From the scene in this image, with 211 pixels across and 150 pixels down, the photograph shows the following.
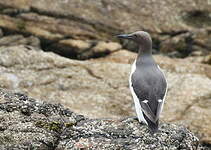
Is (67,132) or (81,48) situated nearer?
(67,132)

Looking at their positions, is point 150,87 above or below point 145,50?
above

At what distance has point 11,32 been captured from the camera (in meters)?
25.1

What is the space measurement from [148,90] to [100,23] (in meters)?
14.0

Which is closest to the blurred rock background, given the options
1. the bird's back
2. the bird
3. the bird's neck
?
the bird's neck

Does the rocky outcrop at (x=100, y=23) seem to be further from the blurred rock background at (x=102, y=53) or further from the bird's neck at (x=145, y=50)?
the bird's neck at (x=145, y=50)

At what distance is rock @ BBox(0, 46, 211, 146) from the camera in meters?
20.3

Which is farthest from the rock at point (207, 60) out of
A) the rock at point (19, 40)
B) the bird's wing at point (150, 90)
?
the bird's wing at point (150, 90)

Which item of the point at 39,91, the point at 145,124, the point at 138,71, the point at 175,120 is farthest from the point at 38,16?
the point at 145,124

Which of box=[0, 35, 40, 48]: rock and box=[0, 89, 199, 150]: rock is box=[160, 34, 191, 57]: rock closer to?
box=[0, 35, 40, 48]: rock

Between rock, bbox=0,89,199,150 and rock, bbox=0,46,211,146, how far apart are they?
805cm

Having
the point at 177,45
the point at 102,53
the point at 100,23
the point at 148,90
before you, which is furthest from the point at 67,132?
the point at 177,45

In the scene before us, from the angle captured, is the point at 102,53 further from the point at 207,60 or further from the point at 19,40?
the point at 207,60

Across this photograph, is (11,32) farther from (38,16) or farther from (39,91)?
(39,91)

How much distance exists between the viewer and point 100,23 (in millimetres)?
25875
